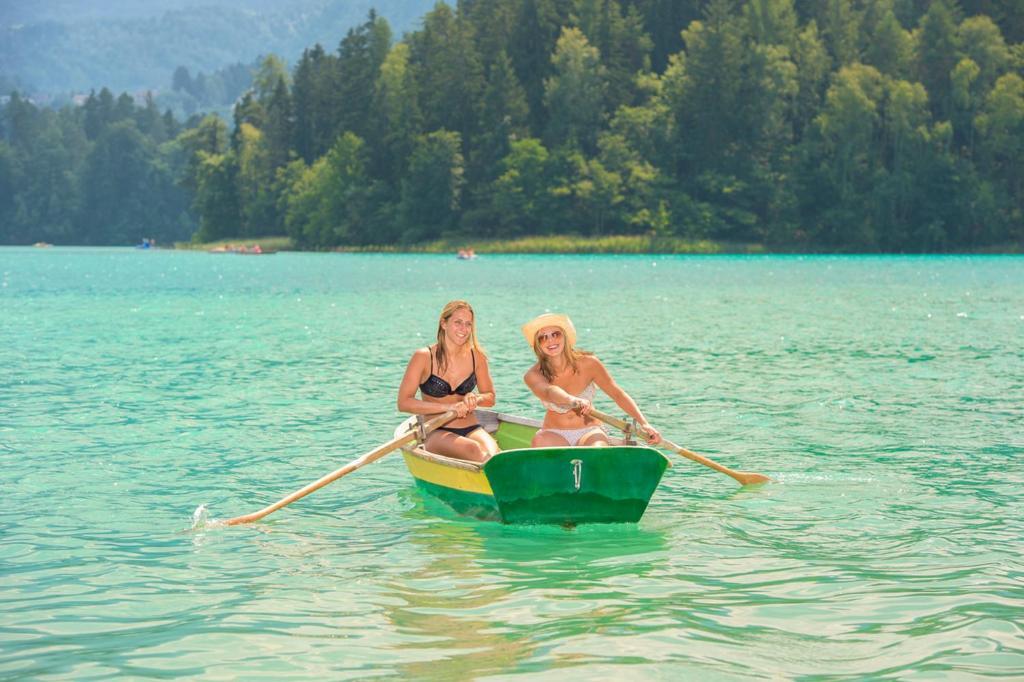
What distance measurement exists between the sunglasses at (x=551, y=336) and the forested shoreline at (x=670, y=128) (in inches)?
4006

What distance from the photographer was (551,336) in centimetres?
1134

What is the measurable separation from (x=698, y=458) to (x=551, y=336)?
7.24ft

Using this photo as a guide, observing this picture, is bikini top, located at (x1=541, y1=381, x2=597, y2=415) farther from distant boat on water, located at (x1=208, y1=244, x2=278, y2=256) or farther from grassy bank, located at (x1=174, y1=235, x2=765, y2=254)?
distant boat on water, located at (x1=208, y1=244, x2=278, y2=256)

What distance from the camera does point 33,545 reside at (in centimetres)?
1083

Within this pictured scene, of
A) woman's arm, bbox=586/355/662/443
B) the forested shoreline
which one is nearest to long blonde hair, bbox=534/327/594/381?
woman's arm, bbox=586/355/662/443

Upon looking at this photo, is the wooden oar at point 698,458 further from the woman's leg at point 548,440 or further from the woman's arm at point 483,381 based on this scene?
the woman's arm at point 483,381

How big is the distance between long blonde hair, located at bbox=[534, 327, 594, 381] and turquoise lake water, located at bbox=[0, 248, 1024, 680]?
1.47 meters

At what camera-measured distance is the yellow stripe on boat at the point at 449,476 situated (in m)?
11.2

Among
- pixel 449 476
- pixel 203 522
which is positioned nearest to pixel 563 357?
pixel 449 476

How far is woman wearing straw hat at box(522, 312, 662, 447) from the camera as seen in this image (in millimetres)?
11328

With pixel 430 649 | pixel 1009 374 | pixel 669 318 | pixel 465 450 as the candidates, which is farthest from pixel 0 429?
pixel 669 318

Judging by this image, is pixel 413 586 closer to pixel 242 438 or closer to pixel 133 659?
pixel 133 659

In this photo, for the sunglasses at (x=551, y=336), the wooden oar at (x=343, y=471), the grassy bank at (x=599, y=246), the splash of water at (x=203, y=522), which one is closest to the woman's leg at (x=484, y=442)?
the wooden oar at (x=343, y=471)

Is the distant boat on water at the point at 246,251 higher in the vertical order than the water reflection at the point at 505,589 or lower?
higher
